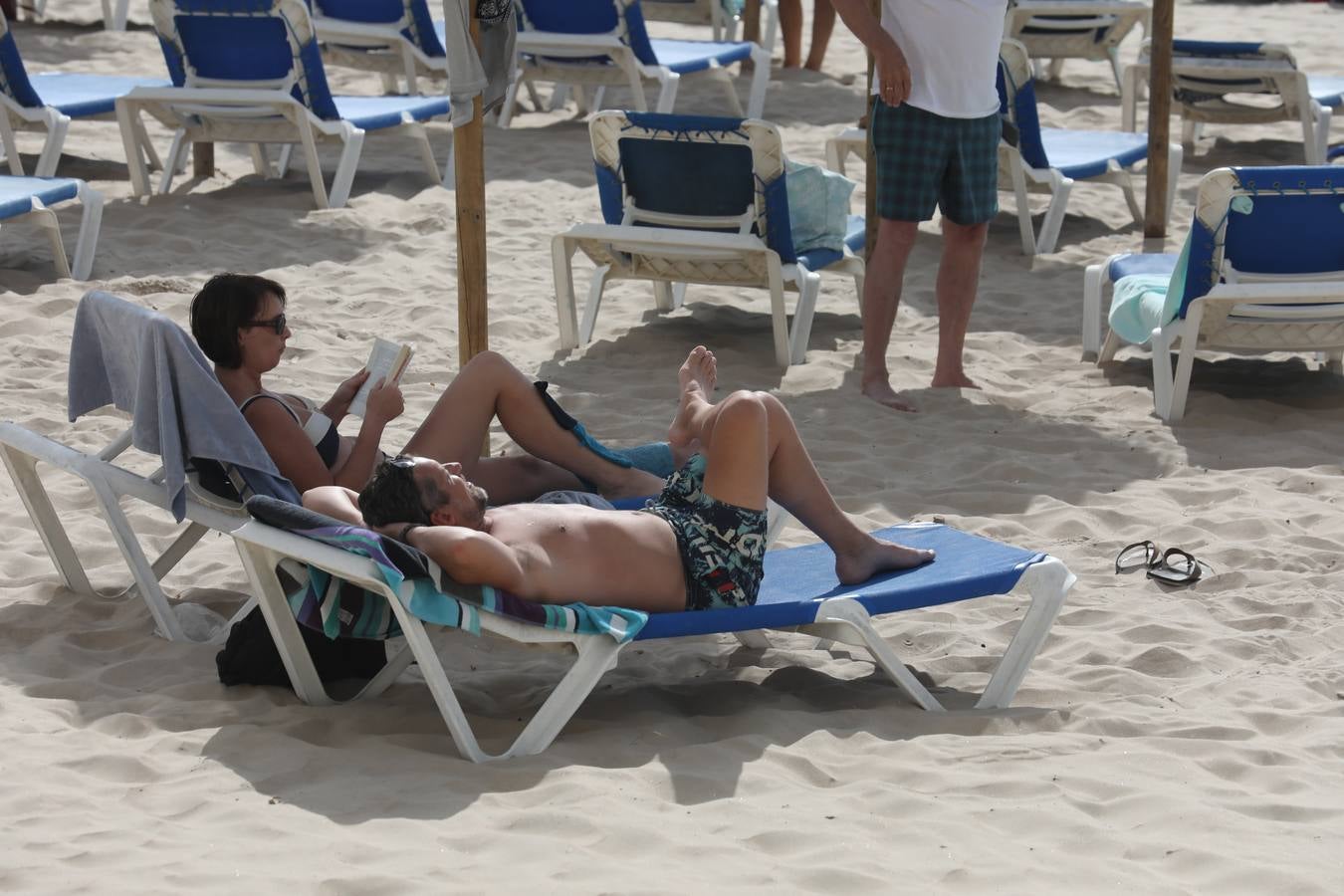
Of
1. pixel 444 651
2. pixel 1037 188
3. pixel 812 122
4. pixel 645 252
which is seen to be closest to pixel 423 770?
pixel 444 651

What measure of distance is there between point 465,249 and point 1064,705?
6.92ft

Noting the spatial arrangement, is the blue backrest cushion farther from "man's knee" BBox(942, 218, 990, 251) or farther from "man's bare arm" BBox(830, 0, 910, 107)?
"man's knee" BBox(942, 218, 990, 251)

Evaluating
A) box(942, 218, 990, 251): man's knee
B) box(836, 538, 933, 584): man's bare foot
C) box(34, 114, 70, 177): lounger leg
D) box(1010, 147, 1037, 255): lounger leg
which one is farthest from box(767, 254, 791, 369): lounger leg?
box(34, 114, 70, 177): lounger leg

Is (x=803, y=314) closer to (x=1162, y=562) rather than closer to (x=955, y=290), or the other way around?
(x=955, y=290)

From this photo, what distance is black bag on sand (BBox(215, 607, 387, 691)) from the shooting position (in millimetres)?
3775

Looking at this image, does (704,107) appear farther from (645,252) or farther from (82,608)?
(82,608)

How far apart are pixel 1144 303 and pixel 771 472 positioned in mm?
2836

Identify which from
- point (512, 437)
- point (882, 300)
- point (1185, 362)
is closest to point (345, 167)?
point (882, 300)

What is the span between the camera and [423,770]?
130 inches

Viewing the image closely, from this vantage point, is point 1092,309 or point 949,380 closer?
point 949,380

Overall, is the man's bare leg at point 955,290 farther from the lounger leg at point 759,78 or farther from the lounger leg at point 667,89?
the lounger leg at point 759,78

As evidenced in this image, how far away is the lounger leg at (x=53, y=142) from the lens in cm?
847

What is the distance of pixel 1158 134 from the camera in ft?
25.5

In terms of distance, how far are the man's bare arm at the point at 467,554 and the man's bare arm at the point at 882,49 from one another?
2.87 meters
